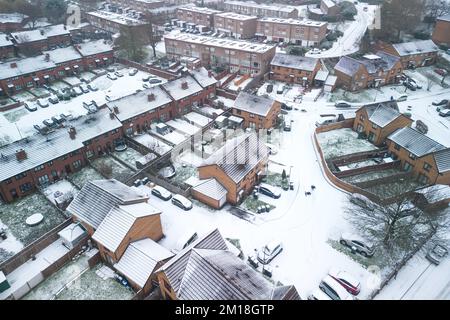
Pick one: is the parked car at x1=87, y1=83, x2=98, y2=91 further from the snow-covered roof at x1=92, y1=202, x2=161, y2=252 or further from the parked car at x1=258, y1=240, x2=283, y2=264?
the parked car at x1=258, y1=240, x2=283, y2=264

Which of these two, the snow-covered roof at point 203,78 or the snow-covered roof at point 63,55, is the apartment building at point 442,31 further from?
the snow-covered roof at point 63,55

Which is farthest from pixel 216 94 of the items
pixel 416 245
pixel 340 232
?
pixel 416 245

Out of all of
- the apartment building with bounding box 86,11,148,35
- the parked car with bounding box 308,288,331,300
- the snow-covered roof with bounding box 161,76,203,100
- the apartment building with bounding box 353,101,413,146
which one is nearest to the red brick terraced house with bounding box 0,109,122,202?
the snow-covered roof with bounding box 161,76,203,100

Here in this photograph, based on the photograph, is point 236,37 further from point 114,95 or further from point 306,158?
point 306,158

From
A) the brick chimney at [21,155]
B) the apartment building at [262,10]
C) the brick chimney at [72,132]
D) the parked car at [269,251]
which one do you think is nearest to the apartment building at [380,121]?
the parked car at [269,251]

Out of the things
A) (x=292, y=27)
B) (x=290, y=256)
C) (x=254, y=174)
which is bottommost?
(x=290, y=256)

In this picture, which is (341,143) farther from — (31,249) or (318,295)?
(31,249)
